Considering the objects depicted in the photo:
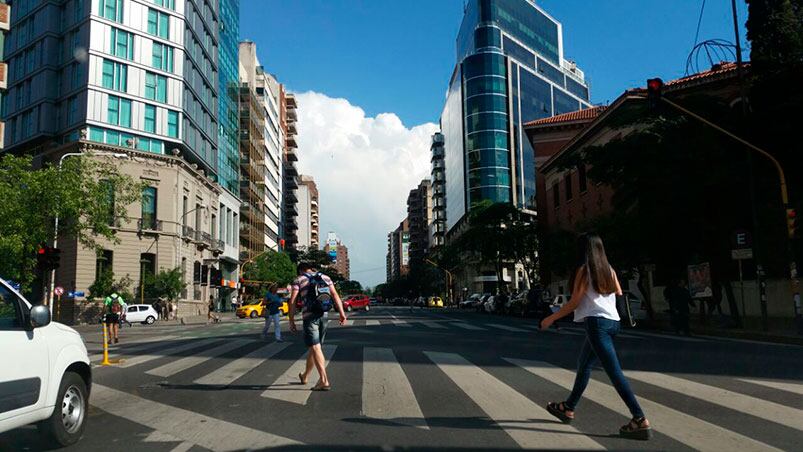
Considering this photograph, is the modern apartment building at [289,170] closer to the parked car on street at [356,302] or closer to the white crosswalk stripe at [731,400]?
the parked car on street at [356,302]

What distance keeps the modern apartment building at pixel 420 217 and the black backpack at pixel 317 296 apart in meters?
146

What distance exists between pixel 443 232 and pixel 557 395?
119584mm

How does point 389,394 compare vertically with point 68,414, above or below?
below

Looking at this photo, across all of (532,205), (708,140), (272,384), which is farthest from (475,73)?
(272,384)

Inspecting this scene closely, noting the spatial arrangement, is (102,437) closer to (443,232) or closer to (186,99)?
(186,99)

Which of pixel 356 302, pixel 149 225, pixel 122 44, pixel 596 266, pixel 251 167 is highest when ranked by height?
pixel 122 44

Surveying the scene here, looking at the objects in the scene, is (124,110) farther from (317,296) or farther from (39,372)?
(39,372)

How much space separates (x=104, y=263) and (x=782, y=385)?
41818 mm

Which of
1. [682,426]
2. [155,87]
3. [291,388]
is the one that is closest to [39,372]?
[291,388]

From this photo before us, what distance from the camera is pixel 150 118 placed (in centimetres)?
4609

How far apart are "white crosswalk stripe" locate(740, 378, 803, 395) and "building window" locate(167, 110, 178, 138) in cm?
4487

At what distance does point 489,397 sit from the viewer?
7332 millimetres

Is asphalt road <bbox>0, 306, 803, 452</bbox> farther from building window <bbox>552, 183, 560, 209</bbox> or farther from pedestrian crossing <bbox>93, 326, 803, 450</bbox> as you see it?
building window <bbox>552, 183, 560, 209</bbox>

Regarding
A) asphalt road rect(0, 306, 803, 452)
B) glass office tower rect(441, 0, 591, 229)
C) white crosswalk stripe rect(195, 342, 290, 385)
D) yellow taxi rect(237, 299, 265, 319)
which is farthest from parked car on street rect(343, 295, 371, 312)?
asphalt road rect(0, 306, 803, 452)
